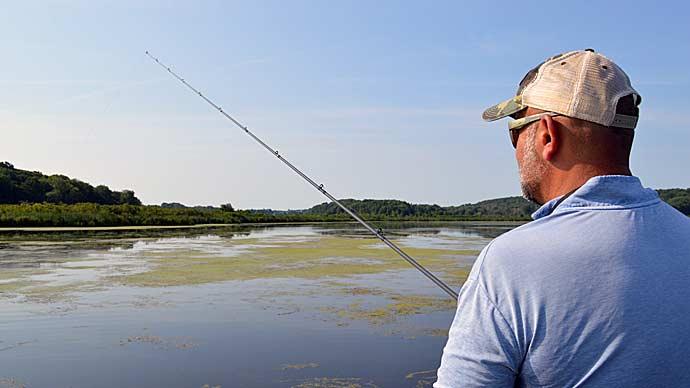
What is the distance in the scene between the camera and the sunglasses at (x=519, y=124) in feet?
4.26

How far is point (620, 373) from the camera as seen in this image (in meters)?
Answer: 1.12

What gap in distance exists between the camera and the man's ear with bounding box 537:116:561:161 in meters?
1.28

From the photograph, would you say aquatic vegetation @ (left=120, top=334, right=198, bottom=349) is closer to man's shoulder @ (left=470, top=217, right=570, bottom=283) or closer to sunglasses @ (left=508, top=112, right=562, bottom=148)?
sunglasses @ (left=508, top=112, right=562, bottom=148)

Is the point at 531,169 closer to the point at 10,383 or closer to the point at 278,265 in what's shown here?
the point at 10,383

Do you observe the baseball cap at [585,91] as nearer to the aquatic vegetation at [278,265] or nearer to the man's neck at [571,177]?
the man's neck at [571,177]

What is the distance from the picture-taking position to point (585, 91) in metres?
1.25

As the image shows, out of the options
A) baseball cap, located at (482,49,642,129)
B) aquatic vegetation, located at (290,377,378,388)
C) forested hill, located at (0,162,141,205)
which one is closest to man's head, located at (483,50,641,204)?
baseball cap, located at (482,49,642,129)

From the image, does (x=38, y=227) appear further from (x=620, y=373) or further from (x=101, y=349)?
(x=620, y=373)

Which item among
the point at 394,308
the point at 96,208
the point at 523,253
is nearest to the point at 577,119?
the point at 523,253

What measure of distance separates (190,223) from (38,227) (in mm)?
10866

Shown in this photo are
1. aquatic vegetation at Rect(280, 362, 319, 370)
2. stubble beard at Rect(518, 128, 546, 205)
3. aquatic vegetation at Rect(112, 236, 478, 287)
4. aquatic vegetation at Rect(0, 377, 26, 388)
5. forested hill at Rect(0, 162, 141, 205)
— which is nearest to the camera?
stubble beard at Rect(518, 128, 546, 205)

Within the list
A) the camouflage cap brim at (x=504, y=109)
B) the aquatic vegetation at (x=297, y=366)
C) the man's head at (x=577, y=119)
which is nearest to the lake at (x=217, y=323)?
the aquatic vegetation at (x=297, y=366)

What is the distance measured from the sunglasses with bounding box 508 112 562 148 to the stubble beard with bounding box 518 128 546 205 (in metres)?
0.02

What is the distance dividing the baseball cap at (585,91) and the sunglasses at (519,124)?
0.01 metres
